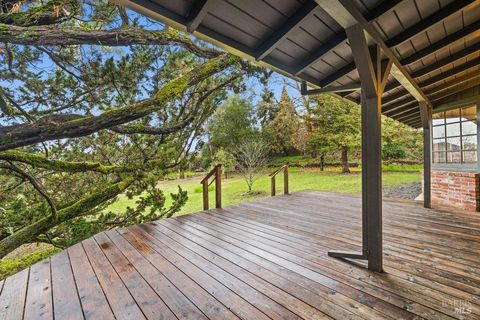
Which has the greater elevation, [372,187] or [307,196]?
[372,187]

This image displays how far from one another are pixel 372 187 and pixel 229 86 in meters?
4.82

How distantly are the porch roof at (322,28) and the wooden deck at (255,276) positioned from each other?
206cm

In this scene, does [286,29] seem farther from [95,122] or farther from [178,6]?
[95,122]

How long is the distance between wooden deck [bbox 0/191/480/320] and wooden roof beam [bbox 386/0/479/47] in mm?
2175

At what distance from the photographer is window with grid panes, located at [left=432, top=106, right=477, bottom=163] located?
445 cm

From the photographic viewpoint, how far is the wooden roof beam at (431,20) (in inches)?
70.7

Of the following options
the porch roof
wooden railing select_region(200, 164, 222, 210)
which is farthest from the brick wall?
wooden railing select_region(200, 164, 222, 210)

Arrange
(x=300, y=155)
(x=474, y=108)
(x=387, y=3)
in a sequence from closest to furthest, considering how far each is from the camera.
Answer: (x=387, y=3)
(x=474, y=108)
(x=300, y=155)

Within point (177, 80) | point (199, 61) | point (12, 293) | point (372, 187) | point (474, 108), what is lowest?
point (12, 293)

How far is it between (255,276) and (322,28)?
2.32m

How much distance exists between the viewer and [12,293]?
203 centimetres

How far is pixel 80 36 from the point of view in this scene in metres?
3.46

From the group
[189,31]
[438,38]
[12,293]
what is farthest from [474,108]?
[12,293]

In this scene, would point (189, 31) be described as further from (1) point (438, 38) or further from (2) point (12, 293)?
(2) point (12, 293)
